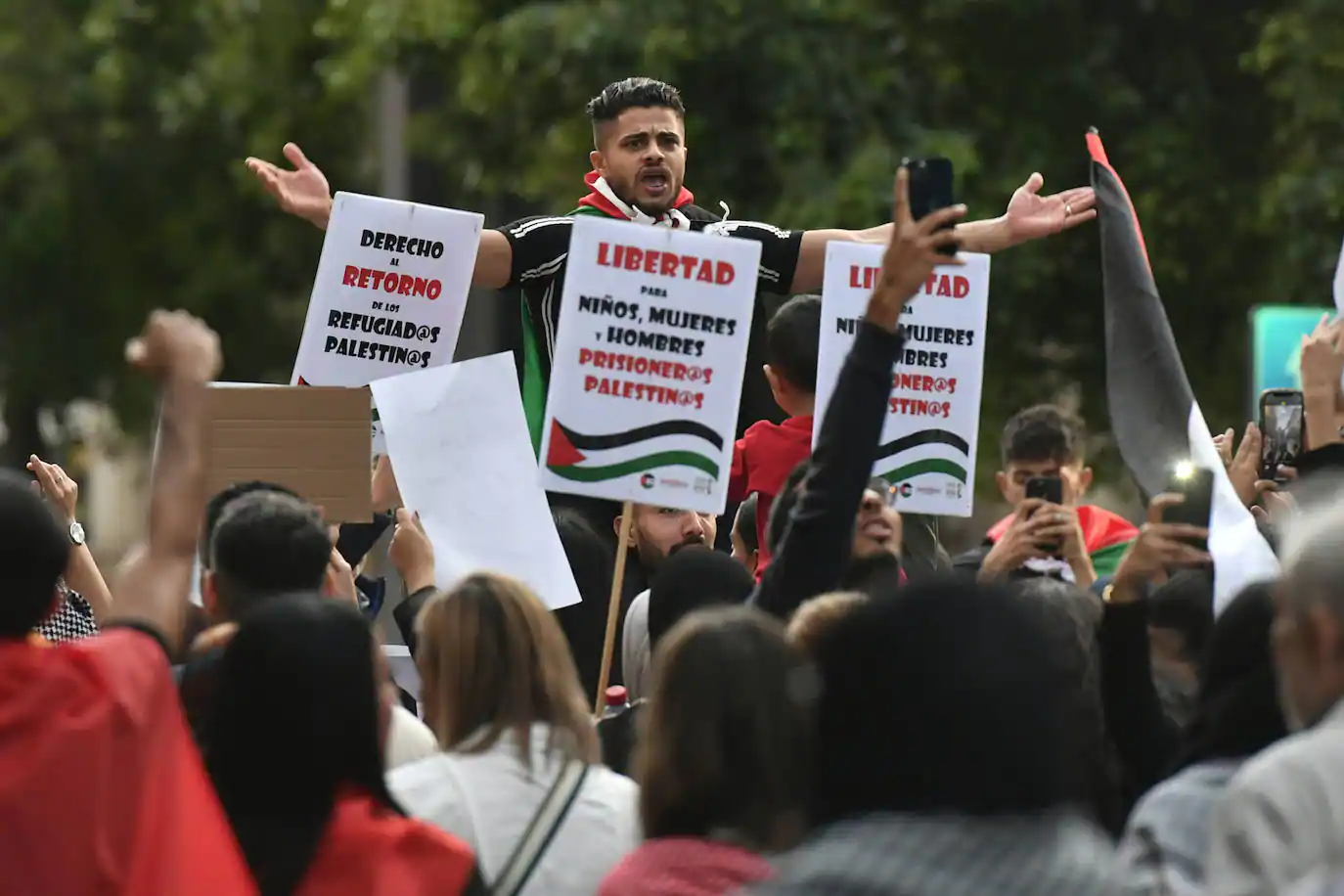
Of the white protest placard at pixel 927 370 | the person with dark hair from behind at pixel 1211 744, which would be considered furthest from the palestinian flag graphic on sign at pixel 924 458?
the person with dark hair from behind at pixel 1211 744

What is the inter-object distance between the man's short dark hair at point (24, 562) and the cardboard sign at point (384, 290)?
3.43 m

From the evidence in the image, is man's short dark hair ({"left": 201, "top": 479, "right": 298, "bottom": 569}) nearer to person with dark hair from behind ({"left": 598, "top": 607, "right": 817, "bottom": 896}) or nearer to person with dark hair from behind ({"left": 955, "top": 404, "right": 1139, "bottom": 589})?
person with dark hair from behind ({"left": 598, "top": 607, "right": 817, "bottom": 896})

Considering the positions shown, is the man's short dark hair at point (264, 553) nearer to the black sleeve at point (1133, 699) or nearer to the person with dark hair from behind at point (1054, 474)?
the black sleeve at point (1133, 699)

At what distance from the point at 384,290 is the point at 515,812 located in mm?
3374

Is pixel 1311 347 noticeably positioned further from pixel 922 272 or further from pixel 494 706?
pixel 494 706

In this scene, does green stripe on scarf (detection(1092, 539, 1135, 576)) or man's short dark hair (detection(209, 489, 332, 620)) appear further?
green stripe on scarf (detection(1092, 539, 1135, 576))

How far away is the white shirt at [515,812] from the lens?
13.7ft

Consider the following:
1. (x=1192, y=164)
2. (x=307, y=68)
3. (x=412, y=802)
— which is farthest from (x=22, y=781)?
(x=307, y=68)

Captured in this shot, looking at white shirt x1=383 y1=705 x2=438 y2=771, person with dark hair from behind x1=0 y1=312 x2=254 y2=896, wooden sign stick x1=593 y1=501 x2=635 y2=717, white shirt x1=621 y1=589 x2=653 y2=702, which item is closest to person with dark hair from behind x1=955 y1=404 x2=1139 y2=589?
wooden sign stick x1=593 y1=501 x2=635 y2=717

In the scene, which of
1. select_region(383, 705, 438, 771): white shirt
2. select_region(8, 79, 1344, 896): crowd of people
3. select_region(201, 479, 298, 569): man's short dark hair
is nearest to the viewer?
select_region(8, 79, 1344, 896): crowd of people

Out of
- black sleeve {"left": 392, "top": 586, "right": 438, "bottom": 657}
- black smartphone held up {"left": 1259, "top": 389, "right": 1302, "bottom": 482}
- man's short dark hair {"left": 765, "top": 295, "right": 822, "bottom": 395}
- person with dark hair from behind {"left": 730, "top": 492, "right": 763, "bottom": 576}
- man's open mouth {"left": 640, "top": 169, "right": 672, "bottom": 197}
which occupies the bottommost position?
black sleeve {"left": 392, "top": 586, "right": 438, "bottom": 657}

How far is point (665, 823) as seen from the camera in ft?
12.4

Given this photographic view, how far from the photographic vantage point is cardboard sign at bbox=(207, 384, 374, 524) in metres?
6.54

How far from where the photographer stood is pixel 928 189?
4.93m
